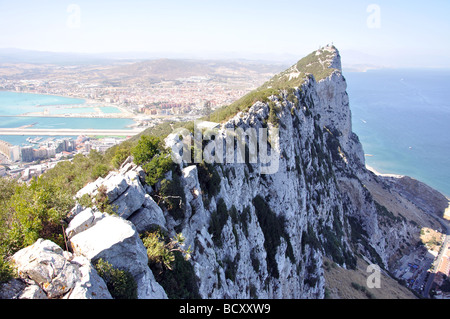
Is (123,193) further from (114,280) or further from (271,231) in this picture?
(271,231)

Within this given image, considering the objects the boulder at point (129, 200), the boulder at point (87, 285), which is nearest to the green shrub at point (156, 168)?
the boulder at point (129, 200)

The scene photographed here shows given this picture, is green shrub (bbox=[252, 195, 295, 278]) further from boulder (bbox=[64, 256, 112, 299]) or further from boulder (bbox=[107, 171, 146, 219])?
boulder (bbox=[64, 256, 112, 299])

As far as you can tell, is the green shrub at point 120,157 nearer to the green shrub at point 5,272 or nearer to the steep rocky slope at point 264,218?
the steep rocky slope at point 264,218

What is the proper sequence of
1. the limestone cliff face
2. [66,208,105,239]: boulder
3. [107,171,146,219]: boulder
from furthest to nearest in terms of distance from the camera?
the limestone cliff face, [107,171,146,219]: boulder, [66,208,105,239]: boulder

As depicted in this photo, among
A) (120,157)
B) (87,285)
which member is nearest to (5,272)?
(87,285)

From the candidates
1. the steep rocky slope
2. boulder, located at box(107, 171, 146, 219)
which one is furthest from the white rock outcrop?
boulder, located at box(107, 171, 146, 219)

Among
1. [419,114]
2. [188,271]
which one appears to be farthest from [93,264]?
[419,114]
